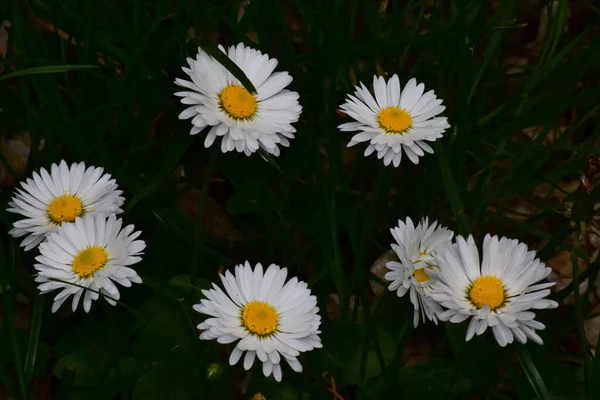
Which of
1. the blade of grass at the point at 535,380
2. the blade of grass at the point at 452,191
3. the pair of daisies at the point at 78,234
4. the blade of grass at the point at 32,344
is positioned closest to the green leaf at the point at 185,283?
the pair of daisies at the point at 78,234

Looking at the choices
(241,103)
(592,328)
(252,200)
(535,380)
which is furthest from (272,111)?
Answer: (592,328)

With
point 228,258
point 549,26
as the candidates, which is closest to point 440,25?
point 549,26

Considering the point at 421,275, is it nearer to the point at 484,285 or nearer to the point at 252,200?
the point at 484,285

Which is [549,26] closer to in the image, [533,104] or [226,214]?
[533,104]

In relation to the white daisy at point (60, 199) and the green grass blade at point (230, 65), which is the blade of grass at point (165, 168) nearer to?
the white daisy at point (60, 199)

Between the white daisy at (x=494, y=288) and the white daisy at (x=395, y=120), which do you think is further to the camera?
the white daisy at (x=395, y=120)

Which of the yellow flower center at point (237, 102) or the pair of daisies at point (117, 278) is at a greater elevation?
the yellow flower center at point (237, 102)

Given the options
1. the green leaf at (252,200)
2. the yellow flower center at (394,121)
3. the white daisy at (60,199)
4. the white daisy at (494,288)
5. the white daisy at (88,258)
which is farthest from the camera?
the green leaf at (252,200)
